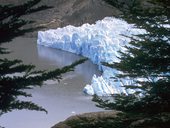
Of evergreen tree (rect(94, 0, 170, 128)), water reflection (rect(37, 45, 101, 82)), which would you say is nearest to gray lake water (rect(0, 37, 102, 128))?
water reflection (rect(37, 45, 101, 82))

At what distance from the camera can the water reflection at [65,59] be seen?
38.1 ft

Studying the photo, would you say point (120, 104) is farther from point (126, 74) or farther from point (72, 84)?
point (72, 84)

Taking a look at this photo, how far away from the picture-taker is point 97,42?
11.2 m

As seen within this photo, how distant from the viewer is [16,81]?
6.09 feet

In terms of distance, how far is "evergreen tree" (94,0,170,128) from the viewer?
77.5 inches

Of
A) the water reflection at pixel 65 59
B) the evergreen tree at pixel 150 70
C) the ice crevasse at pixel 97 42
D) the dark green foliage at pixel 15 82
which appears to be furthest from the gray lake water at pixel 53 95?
the dark green foliage at pixel 15 82

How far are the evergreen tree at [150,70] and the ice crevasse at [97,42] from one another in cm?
637

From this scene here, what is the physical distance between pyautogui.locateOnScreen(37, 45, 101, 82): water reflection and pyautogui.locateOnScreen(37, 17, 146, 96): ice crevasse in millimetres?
176

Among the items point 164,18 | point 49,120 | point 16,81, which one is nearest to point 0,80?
point 16,81

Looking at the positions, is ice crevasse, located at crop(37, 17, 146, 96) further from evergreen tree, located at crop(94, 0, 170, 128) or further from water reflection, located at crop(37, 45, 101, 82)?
evergreen tree, located at crop(94, 0, 170, 128)

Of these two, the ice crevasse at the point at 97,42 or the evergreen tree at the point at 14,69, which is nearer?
the evergreen tree at the point at 14,69

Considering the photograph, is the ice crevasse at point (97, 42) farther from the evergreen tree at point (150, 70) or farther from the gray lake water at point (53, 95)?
the evergreen tree at point (150, 70)

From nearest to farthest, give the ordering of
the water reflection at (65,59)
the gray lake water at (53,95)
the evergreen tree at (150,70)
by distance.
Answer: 1. the evergreen tree at (150,70)
2. the gray lake water at (53,95)
3. the water reflection at (65,59)

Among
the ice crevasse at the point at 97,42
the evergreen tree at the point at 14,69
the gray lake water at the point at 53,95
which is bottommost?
the gray lake water at the point at 53,95
